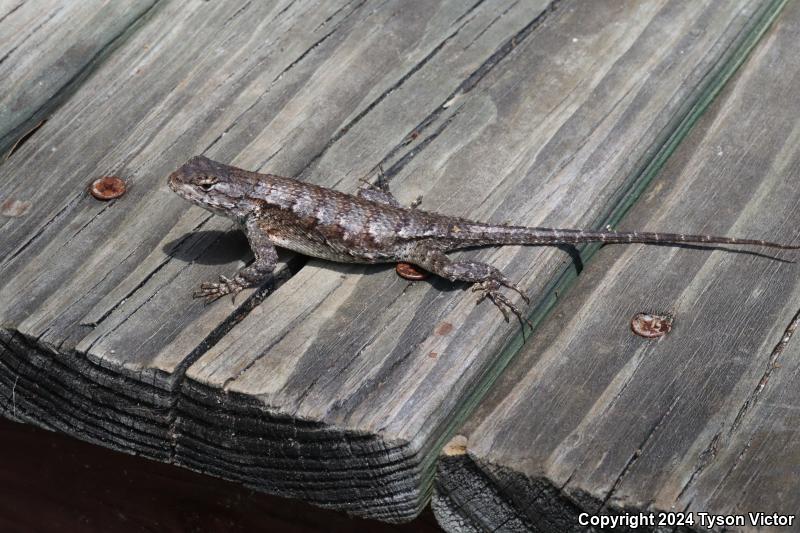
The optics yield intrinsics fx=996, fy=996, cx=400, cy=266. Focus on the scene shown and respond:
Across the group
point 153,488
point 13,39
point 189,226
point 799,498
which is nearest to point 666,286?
point 799,498

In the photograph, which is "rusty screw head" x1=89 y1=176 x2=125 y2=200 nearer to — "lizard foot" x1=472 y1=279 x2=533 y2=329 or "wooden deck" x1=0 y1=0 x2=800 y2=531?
"wooden deck" x1=0 y1=0 x2=800 y2=531

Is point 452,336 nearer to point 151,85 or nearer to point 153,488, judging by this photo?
point 153,488

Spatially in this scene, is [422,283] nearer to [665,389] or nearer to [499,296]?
[499,296]

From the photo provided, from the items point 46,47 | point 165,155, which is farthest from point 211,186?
point 46,47

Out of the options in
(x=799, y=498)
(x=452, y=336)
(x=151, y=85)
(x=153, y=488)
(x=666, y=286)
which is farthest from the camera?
(x=151, y=85)

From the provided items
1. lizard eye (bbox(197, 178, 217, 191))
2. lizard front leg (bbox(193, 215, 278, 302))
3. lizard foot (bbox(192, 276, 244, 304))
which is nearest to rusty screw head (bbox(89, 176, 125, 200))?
lizard eye (bbox(197, 178, 217, 191))

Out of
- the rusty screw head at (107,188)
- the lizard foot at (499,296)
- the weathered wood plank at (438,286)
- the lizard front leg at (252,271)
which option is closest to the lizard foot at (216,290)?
the lizard front leg at (252,271)
